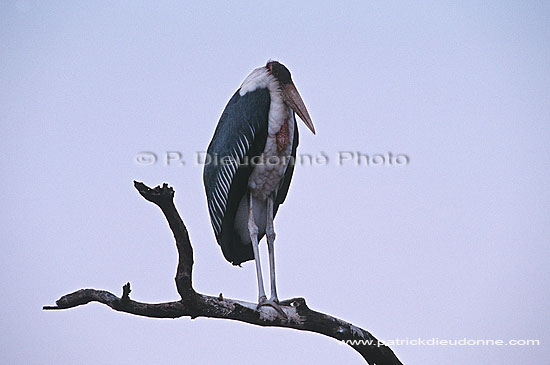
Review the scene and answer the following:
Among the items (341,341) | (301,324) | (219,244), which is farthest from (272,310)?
(219,244)

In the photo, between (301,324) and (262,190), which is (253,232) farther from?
(301,324)

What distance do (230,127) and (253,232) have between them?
34.0 inches

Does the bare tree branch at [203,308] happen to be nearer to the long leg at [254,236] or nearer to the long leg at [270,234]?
the long leg at [254,236]

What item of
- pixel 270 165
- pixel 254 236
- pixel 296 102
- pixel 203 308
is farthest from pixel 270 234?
pixel 203 308

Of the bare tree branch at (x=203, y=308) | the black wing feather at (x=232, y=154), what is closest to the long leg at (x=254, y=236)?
the black wing feather at (x=232, y=154)

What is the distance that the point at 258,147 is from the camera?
5211 millimetres

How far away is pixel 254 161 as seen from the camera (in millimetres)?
5234

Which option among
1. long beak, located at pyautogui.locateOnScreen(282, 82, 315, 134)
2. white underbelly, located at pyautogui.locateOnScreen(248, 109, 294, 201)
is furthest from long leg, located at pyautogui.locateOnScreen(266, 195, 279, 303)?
long beak, located at pyautogui.locateOnScreen(282, 82, 315, 134)

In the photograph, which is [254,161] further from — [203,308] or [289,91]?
[203,308]

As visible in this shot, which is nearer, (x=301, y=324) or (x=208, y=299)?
(x=208, y=299)

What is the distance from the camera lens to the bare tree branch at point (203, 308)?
3980mm

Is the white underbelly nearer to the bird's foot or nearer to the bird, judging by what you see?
the bird

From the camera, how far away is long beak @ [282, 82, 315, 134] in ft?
17.7

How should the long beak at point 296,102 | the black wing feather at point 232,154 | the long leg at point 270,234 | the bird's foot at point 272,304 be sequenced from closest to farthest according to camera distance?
the bird's foot at point 272,304 < the black wing feather at point 232,154 < the long beak at point 296,102 < the long leg at point 270,234
